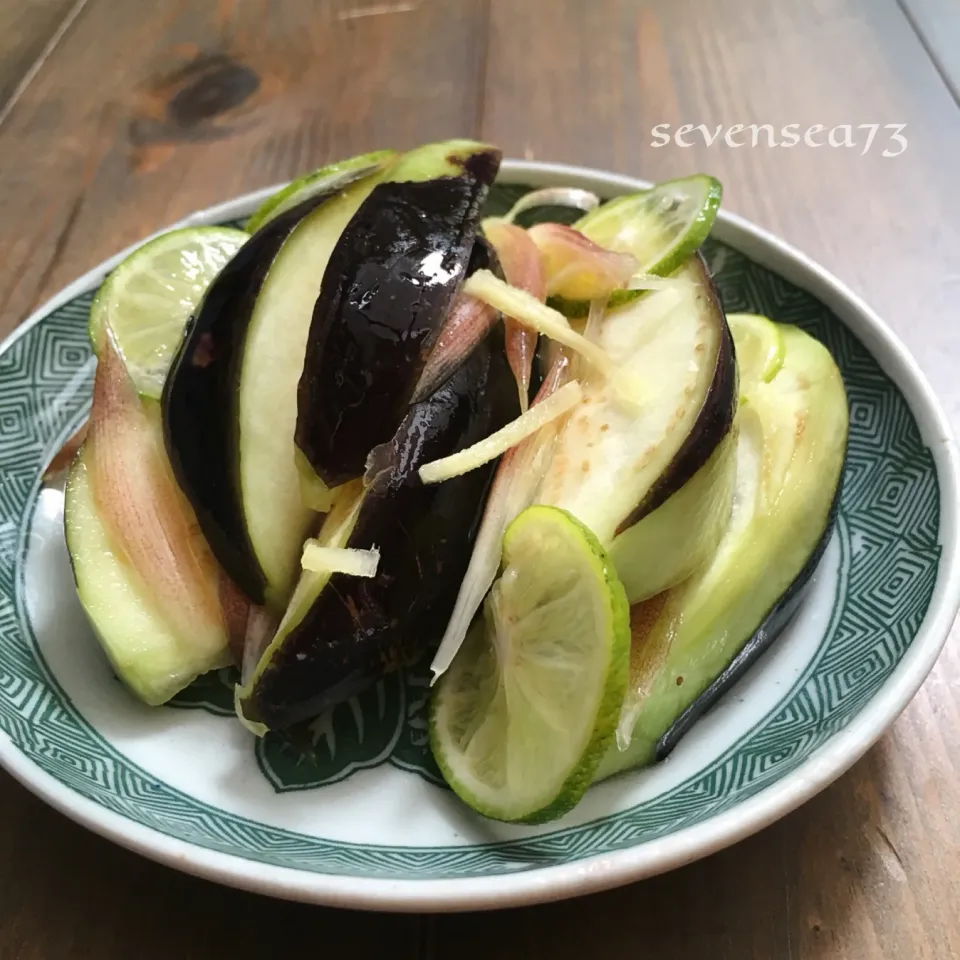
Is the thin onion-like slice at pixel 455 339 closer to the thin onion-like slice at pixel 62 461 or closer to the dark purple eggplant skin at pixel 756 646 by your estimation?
the dark purple eggplant skin at pixel 756 646

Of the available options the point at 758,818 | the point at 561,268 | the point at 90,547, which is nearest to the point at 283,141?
the point at 561,268

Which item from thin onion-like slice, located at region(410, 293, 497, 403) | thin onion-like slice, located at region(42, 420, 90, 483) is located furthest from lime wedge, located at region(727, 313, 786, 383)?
thin onion-like slice, located at region(42, 420, 90, 483)

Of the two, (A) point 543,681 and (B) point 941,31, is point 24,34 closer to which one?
(B) point 941,31

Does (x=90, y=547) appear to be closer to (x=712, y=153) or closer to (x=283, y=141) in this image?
(x=283, y=141)

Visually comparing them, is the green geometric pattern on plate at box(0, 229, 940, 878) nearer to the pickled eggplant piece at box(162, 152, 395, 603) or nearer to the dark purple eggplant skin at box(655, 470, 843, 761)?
the dark purple eggplant skin at box(655, 470, 843, 761)

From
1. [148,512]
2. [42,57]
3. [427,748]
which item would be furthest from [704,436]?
[42,57]
